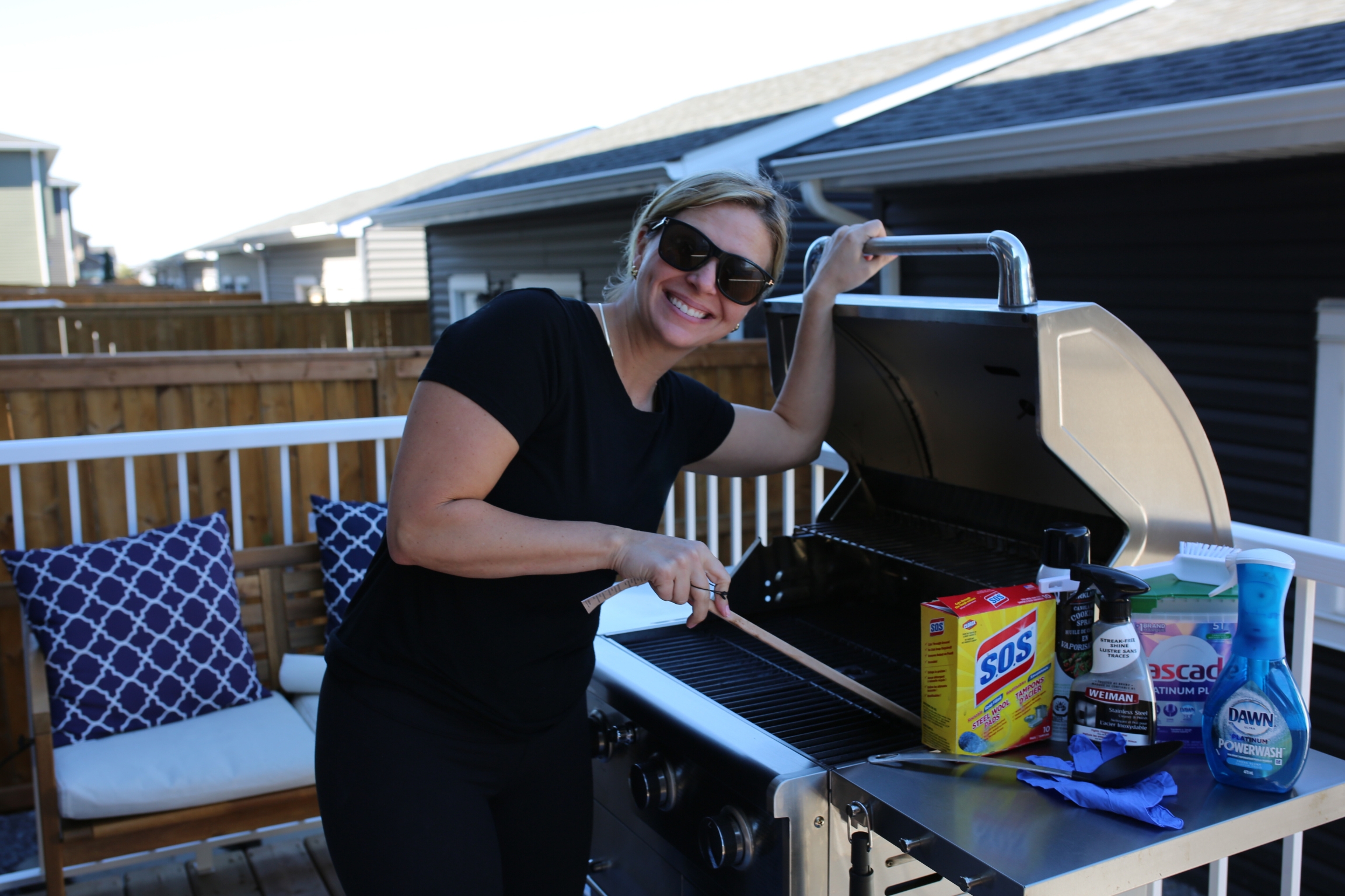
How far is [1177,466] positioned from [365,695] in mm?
1191

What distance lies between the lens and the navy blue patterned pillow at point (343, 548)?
3176 mm

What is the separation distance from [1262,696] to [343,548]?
2.66 m

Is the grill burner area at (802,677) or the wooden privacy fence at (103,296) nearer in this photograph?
the grill burner area at (802,677)

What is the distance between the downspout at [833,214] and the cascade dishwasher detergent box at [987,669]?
13.0 feet

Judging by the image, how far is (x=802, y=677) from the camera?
1.60 m

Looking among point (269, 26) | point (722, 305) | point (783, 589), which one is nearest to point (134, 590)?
point (783, 589)

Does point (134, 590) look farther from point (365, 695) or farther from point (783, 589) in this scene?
point (783, 589)

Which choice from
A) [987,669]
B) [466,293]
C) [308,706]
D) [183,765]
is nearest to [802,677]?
[987,669]

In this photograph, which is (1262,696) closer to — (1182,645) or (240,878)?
(1182,645)

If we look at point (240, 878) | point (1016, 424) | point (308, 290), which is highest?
point (308, 290)

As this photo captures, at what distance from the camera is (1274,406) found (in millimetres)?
3912

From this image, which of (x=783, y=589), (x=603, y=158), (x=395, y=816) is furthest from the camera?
(x=603, y=158)

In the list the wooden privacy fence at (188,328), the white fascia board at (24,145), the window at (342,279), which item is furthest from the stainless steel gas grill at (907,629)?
the white fascia board at (24,145)

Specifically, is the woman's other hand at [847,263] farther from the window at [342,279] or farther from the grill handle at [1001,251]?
the window at [342,279]
